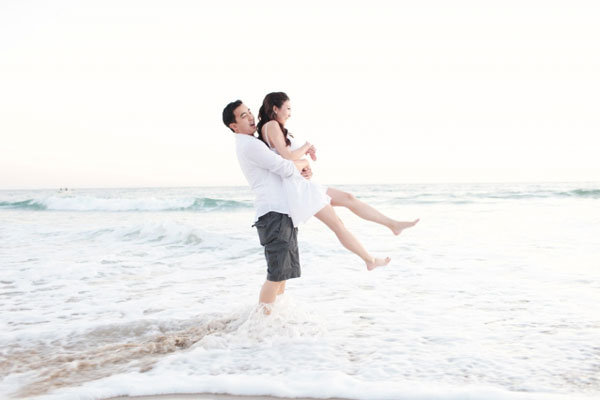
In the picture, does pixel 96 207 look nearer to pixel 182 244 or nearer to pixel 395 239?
pixel 182 244

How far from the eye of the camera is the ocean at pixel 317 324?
10.4 feet

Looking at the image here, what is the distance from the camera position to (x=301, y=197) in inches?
154

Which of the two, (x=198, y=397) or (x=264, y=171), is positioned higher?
(x=264, y=171)

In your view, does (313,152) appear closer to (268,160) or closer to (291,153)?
(291,153)

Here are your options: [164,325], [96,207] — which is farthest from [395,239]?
[96,207]

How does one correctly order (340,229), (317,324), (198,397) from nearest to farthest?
(198,397)
(340,229)
(317,324)

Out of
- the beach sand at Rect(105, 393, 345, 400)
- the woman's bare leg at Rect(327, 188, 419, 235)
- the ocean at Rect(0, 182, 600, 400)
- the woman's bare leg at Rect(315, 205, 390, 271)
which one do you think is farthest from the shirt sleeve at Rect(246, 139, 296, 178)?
the beach sand at Rect(105, 393, 345, 400)

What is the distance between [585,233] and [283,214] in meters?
9.46

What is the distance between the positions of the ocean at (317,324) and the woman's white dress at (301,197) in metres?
0.96

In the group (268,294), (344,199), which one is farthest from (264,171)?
(268,294)

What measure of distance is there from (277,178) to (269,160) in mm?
253

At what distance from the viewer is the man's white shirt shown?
3777mm

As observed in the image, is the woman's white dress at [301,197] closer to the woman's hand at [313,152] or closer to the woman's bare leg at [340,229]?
the woman's bare leg at [340,229]

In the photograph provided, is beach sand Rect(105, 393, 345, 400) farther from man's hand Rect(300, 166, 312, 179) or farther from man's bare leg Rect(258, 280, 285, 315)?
man's hand Rect(300, 166, 312, 179)
